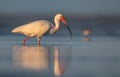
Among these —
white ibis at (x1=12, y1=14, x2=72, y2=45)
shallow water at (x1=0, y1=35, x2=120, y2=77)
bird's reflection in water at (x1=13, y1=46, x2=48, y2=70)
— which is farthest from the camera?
white ibis at (x1=12, y1=14, x2=72, y2=45)

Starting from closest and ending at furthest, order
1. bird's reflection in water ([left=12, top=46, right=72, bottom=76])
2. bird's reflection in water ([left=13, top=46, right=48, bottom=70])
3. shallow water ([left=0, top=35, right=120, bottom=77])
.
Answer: shallow water ([left=0, top=35, right=120, bottom=77])
bird's reflection in water ([left=12, top=46, right=72, bottom=76])
bird's reflection in water ([left=13, top=46, right=48, bottom=70])

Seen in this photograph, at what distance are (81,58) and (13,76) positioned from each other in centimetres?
335

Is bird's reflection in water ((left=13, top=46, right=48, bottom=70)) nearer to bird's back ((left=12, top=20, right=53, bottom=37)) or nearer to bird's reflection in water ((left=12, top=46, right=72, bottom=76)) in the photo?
bird's reflection in water ((left=12, top=46, right=72, bottom=76))

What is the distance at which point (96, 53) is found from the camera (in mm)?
14750

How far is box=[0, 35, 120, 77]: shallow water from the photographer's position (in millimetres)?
11039

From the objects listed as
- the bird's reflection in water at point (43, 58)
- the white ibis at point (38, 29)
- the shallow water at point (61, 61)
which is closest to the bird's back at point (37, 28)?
the white ibis at point (38, 29)

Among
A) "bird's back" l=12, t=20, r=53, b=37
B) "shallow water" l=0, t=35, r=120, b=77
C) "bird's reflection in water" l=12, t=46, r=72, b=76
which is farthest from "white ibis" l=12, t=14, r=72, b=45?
"bird's reflection in water" l=12, t=46, r=72, b=76

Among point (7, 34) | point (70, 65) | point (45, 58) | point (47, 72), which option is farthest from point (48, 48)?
point (7, 34)

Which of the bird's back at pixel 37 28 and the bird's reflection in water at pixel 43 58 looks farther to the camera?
the bird's back at pixel 37 28

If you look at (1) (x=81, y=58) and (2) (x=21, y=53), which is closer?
(1) (x=81, y=58)

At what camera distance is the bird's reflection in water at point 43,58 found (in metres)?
11.9

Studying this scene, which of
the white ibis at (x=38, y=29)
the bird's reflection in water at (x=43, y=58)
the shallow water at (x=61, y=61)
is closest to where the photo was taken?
the shallow water at (x=61, y=61)

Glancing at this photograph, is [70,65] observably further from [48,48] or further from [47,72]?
[48,48]

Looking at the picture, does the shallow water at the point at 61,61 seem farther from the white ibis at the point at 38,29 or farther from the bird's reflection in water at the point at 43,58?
the white ibis at the point at 38,29
